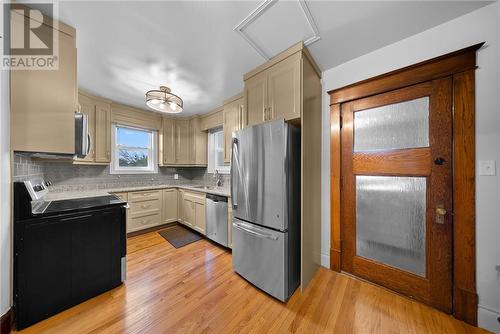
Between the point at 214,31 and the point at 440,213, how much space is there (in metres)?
2.60

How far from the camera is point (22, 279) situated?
1.33m

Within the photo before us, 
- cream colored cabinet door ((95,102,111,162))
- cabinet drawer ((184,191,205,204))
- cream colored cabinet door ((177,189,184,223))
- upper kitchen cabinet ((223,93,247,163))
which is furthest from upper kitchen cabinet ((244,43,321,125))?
cream colored cabinet door ((95,102,111,162))

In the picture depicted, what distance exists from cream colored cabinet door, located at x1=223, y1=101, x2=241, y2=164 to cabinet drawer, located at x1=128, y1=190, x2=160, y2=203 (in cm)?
165

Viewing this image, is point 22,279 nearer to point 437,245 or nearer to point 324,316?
point 324,316

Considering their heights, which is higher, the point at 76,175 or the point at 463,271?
the point at 76,175

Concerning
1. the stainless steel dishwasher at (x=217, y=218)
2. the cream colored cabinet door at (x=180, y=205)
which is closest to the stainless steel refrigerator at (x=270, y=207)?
the stainless steel dishwasher at (x=217, y=218)

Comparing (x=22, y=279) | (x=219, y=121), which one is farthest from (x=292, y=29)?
(x=22, y=279)

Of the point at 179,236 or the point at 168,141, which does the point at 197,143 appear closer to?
the point at 168,141

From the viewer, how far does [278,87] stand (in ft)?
6.24

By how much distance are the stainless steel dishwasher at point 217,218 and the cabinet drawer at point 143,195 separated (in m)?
1.28

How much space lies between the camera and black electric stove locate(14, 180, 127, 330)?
1.34m

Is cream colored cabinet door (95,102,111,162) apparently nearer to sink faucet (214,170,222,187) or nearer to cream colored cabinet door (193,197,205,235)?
cream colored cabinet door (193,197,205,235)

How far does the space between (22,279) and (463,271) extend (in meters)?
3.54

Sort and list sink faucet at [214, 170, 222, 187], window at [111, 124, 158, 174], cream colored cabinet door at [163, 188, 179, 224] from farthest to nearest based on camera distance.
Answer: sink faucet at [214, 170, 222, 187] → cream colored cabinet door at [163, 188, 179, 224] → window at [111, 124, 158, 174]
